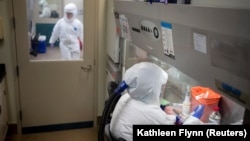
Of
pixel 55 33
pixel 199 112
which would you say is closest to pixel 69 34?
pixel 55 33

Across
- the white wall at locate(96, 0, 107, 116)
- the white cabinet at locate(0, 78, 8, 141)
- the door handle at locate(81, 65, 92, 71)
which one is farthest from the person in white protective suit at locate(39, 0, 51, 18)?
the white cabinet at locate(0, 78, 8, 141)

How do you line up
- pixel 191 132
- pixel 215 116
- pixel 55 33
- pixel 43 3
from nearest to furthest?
pixel 191 132
pixel 215 116
pixel 43 3
pixel 55 33

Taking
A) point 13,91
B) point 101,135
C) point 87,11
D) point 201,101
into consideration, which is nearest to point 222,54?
point 201,101

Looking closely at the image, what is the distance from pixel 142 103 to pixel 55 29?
1.70 m

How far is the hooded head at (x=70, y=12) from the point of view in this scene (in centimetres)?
278

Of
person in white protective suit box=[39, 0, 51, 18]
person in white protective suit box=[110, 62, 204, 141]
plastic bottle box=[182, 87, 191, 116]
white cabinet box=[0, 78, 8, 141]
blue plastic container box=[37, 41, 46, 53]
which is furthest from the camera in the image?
blue plastic container box=[37, 41, 46, 53]

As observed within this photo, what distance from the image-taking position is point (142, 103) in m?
1.64

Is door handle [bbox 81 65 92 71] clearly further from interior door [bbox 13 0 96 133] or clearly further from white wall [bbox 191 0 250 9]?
white wall [bbox 191 0 250 9]

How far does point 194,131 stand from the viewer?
3.79 ft

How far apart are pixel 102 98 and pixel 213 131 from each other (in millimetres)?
2243

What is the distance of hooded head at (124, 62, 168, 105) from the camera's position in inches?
62.7

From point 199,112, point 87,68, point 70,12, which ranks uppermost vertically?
point 70,12

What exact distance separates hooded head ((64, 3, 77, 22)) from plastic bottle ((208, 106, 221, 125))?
2.01 m

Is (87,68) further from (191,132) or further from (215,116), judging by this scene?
(191,132)
